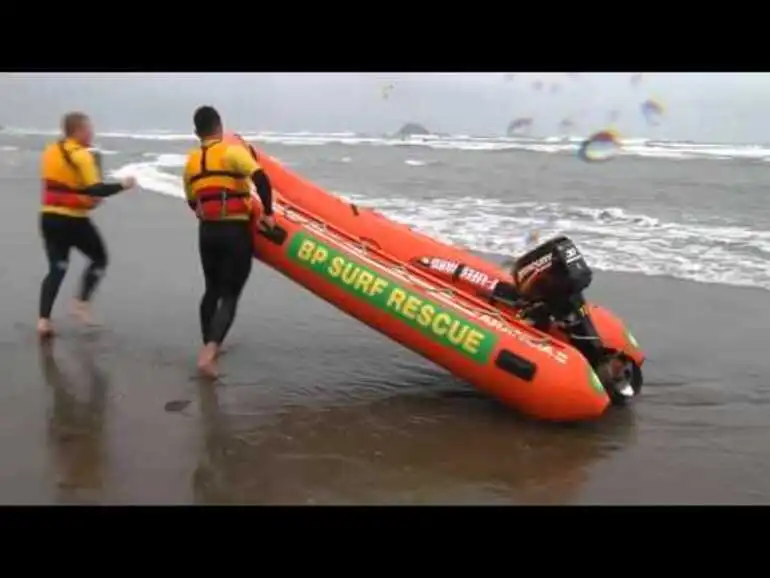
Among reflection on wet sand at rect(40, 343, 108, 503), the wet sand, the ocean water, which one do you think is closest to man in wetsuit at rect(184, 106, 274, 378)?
the wet sand

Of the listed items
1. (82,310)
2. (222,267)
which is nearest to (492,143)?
(82,310)

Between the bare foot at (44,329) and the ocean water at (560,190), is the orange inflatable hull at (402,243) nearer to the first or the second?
the bare foot at (44,329)

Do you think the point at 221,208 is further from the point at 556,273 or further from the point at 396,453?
the point at 556,273

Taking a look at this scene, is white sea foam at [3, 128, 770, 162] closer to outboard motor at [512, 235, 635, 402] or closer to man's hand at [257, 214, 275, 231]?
outboard motor at [512, 235, 635, 402]

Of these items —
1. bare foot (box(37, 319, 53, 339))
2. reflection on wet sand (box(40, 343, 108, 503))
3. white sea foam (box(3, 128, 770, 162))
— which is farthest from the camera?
white sea foam (box(3, 128, 770, 162))

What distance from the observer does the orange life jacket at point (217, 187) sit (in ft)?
15.6

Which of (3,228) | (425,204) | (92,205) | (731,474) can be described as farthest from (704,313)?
(3,228)

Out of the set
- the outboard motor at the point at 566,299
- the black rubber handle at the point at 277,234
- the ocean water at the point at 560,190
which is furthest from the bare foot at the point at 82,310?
the ocean water at the point at 560,190

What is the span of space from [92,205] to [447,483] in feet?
10.2

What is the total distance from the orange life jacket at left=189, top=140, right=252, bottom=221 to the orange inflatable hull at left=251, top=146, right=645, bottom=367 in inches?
28.2

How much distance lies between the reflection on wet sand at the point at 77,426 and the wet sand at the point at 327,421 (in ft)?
0.04

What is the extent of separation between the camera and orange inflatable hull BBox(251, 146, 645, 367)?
17.4 feet

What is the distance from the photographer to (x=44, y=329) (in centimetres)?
553

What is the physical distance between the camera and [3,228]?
9.52 m
